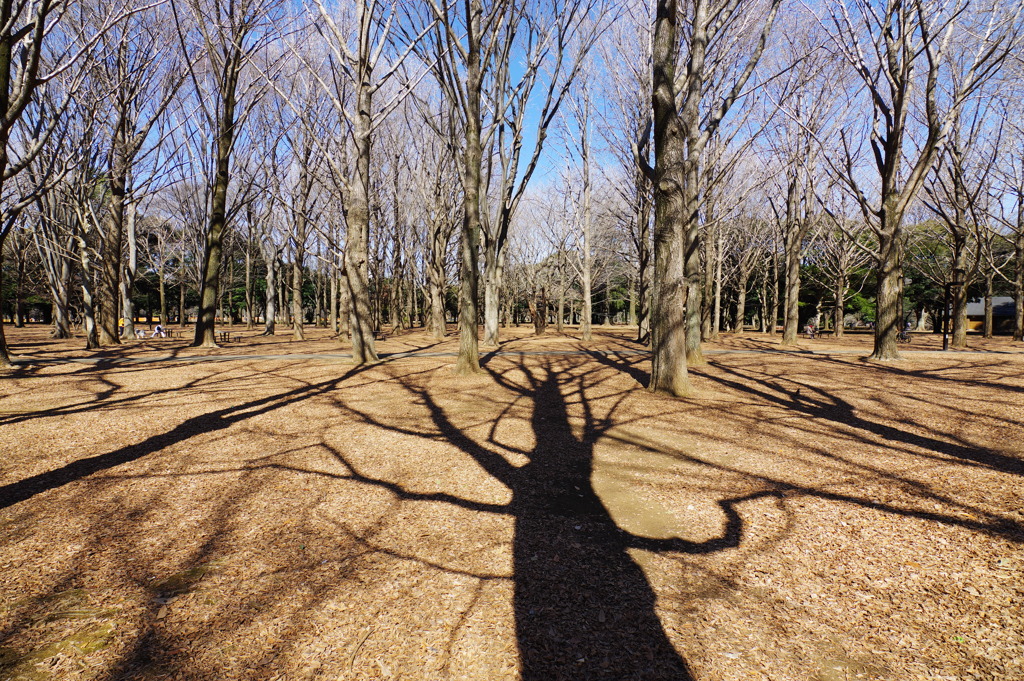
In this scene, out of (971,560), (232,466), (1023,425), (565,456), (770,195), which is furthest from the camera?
(770,195)

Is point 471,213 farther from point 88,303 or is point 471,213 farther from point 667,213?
point 88,303

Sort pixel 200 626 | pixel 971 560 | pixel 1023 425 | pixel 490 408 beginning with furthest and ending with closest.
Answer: pixel 490 408 → pixel 1023 425 → pixel 971 560 → pixel 200 626

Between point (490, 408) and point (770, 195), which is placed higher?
point (770, 195)

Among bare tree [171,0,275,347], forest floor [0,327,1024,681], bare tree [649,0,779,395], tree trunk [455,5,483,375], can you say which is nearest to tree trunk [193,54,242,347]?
bare tree [171,0,275,347]

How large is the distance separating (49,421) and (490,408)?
549 centimetres

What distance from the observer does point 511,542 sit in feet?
10.3

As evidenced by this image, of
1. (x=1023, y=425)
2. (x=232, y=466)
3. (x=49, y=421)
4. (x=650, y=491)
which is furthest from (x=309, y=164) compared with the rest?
(x=1023, y=425)

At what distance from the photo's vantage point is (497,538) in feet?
10.5

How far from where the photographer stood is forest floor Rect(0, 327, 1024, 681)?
2.13m

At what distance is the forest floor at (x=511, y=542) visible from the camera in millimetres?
2133

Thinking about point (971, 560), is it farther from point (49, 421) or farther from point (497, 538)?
point (49, 421)

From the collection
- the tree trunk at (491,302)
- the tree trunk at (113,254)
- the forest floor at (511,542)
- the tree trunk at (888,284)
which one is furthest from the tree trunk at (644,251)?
the tree trunk at (113,254)

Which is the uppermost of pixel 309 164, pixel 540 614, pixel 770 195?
pixel 309 164

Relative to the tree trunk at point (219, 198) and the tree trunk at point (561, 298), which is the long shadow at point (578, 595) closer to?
the tree trunk at point (219, 198)
